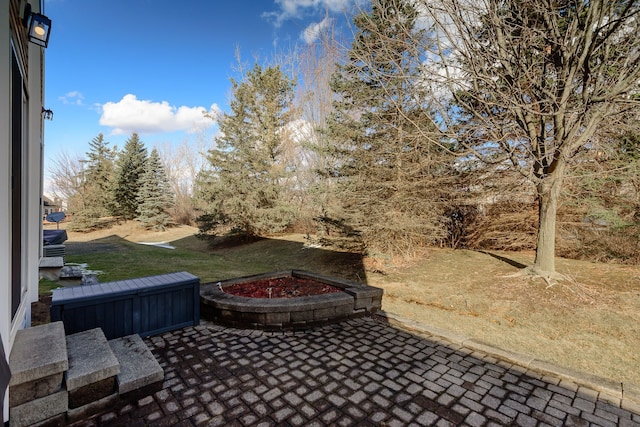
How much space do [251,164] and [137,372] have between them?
43.5 ft

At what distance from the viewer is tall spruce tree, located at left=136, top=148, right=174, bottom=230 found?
75.2ft

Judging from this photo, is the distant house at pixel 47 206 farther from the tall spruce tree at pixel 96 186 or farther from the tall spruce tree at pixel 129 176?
the tall spruce tree at pixel 129 176

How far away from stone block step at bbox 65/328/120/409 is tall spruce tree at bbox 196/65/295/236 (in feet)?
39.0

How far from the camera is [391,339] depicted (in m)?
3.89

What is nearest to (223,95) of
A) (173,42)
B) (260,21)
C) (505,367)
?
(173,42)

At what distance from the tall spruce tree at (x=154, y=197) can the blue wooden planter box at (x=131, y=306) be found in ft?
69.1

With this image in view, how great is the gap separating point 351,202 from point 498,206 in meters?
4.81

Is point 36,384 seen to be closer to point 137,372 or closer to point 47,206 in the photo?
point 137,372

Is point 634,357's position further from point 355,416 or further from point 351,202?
point 351,202

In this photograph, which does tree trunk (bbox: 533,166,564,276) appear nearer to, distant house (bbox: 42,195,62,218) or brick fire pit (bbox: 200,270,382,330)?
brick fire pit (bbox: 200,270,382,330)

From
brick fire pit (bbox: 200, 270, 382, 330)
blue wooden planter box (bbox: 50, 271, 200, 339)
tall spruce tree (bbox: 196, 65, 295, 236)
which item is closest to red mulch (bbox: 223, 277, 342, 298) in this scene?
brick fire pit (bbox: 200, 270, 382, 330)

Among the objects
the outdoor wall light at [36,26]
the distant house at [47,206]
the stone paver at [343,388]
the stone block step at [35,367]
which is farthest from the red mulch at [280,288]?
the distant house at [47,206]

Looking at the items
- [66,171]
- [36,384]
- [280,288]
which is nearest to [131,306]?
[36,384]

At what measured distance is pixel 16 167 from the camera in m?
2.87
